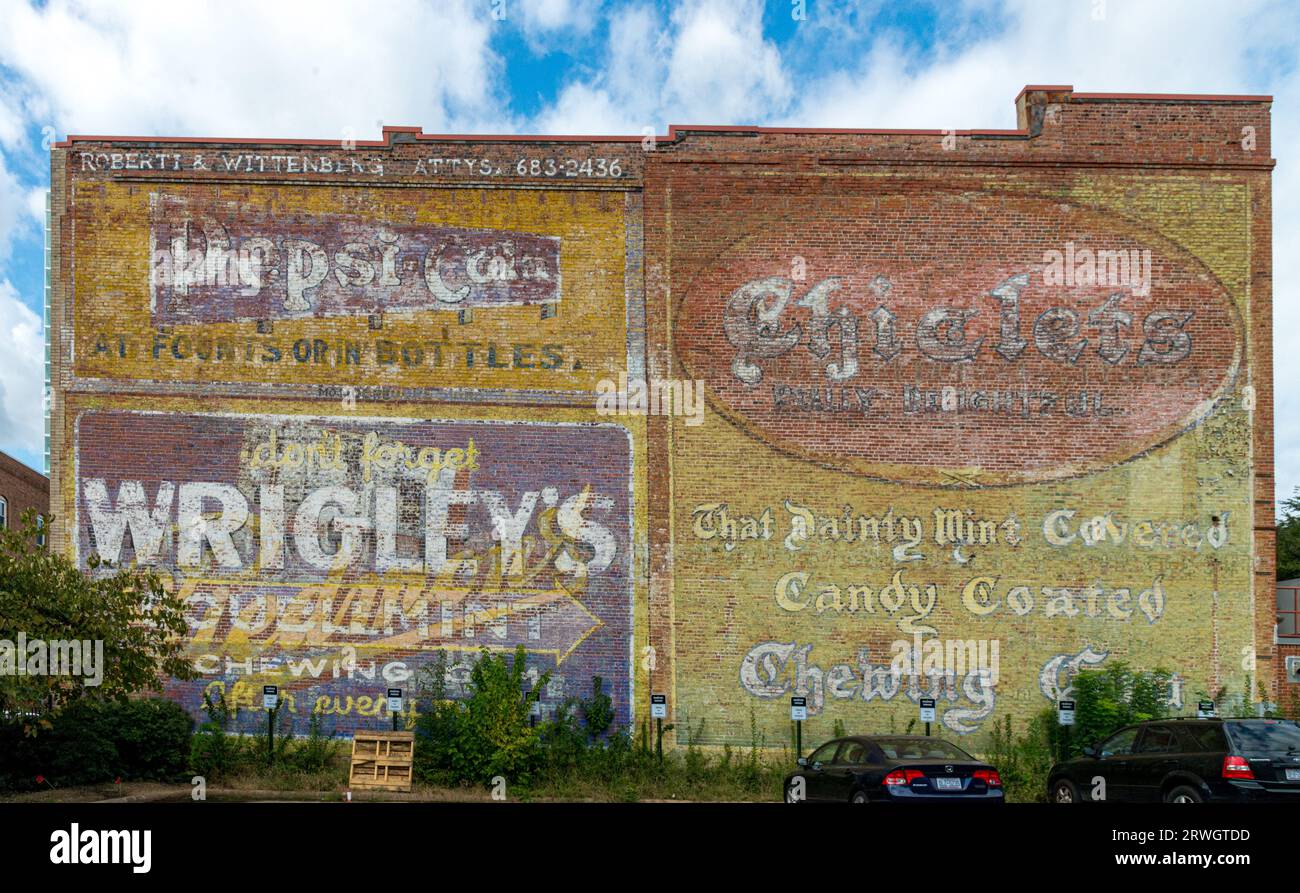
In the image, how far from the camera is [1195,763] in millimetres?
12164

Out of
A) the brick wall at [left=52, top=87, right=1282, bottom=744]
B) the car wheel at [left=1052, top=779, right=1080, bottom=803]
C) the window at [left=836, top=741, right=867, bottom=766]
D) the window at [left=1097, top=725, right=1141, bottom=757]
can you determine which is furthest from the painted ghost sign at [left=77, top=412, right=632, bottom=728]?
the window at [left=1097, top=725, right=1141, bottom=757]

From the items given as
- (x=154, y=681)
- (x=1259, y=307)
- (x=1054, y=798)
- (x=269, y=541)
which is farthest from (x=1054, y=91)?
(x=154, y=681)

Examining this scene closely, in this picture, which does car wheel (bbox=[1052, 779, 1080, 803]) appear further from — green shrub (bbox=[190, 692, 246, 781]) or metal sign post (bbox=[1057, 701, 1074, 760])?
green shrub (bbox=[190, 692, 246, 781])

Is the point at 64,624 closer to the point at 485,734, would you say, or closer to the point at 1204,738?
the point at 485,734

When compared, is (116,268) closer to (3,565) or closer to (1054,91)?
(3,565)

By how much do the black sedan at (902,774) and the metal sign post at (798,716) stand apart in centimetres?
370

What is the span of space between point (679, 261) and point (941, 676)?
863cm

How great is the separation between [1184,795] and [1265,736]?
109 centimetres

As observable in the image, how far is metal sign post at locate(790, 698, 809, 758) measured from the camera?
58.4 feet

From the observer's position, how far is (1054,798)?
15023 mm

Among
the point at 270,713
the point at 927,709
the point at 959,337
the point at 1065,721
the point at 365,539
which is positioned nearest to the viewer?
the point at 1065,721

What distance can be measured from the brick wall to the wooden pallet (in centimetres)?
115

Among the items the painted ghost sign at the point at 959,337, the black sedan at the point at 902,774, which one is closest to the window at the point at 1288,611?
the painted ghost sign at the point at 959,337

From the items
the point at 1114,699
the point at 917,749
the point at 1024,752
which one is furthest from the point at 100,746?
the point at 1114,699
